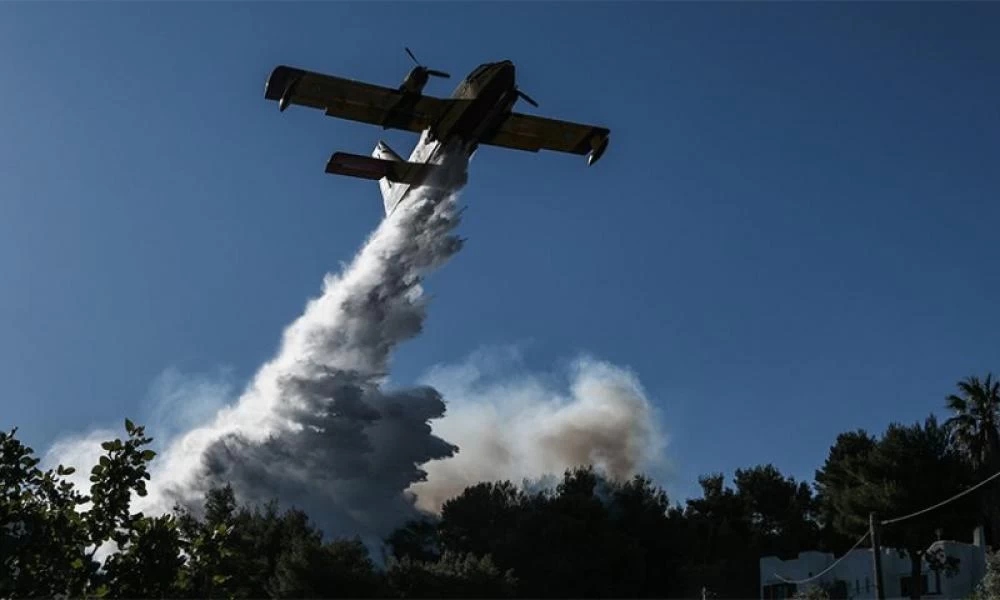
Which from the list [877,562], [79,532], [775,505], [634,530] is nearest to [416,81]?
[877,562]

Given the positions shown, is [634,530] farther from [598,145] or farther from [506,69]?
[506,69]

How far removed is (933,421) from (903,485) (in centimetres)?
450

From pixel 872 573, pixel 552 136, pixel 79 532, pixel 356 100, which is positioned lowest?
pixel 79 532

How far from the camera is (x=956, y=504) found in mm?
60781

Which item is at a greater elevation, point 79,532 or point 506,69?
point 506,69

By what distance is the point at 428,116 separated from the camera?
4425 cm

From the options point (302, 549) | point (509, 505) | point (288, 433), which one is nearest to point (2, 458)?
point (302, 549)

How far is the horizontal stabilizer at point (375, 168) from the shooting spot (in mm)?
46812

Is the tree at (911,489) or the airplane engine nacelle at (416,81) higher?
the airplane engine nacelle at (416,81)

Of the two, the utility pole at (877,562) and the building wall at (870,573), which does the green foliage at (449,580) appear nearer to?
the building wall at (870,573)

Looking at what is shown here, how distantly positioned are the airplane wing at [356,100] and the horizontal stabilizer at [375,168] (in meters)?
2.54

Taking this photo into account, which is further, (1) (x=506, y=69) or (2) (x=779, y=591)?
(2) (x=779, y=591)

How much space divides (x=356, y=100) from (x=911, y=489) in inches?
1508

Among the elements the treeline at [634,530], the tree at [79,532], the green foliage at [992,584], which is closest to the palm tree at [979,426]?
the treeline at [634,530]
